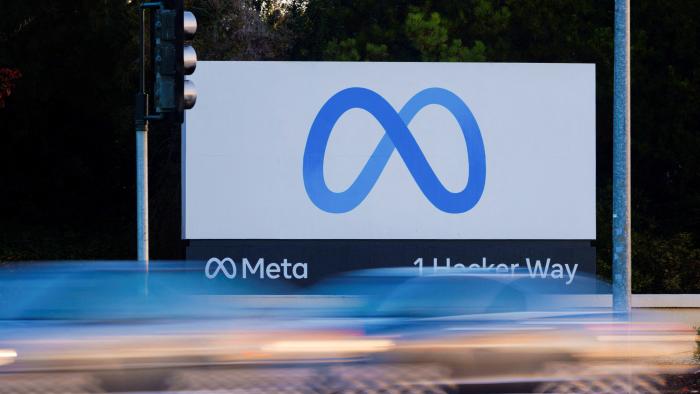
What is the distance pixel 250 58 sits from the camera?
3375 centimetres

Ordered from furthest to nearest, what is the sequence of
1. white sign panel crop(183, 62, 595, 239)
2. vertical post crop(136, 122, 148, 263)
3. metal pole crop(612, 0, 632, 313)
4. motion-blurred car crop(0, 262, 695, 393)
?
white sign panel crop(183, 62, 595, 239)
metal pole crop(612, 0, 632, 313)
vertical post crop(136, 122, 148, 263)
motion-blurred car crop(0, 262, 695, 393)


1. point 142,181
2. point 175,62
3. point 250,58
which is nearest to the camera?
point 175,62

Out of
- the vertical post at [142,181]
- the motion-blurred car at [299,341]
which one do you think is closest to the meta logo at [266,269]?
the vertical post at [142,181]

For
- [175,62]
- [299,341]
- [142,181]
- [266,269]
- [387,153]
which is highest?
[175,62]

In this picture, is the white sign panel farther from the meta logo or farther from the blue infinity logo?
the meta logo

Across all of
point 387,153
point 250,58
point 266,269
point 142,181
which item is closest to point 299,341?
point 142,181

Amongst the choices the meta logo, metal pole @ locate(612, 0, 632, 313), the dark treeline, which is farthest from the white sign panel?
metal pole @ locate(612, 0, 632, 313)

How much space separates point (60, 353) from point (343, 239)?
12.8 m

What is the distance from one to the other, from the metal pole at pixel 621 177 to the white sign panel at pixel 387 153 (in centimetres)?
719

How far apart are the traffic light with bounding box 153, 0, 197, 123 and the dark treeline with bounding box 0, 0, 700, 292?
46.6 ft

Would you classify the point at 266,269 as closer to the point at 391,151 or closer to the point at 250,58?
the point at 391,151

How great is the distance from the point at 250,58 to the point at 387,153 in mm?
12145

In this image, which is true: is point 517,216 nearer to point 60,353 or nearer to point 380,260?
point 380,260

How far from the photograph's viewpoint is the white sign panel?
2239 cm
